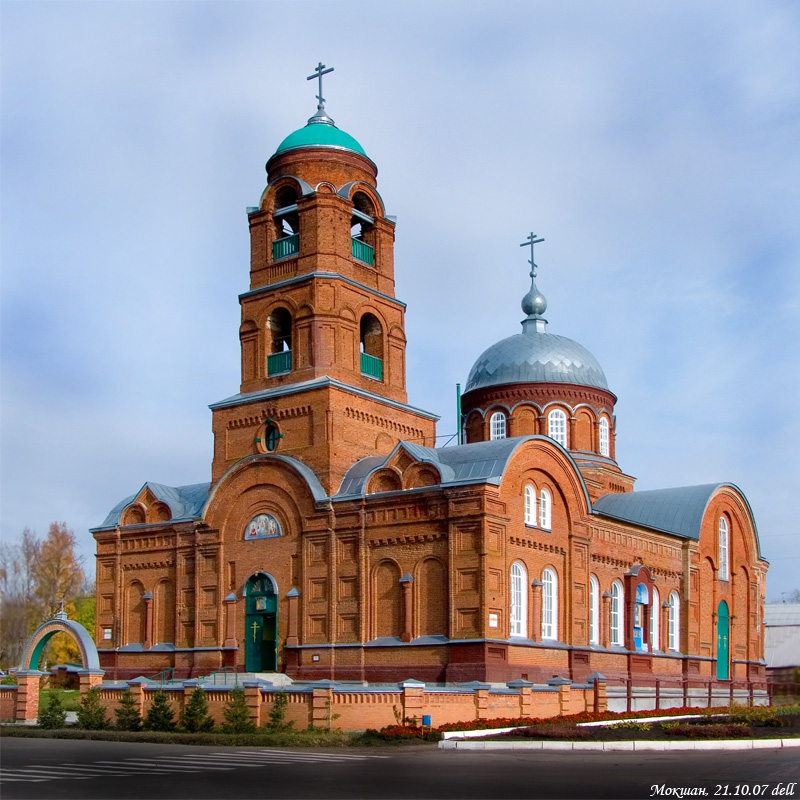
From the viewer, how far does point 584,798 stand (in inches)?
514

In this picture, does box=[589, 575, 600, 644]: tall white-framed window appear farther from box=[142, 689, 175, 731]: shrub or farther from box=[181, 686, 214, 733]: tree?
box=[142, 689, 175, 731]: shrub

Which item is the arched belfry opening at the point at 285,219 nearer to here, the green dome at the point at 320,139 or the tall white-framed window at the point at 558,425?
the green dome at the point at 320,139

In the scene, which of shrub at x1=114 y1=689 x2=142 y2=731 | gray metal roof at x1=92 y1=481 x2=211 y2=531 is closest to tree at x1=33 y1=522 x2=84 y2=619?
gray metal roof at x1=92 y1=481 x2=211 y2=531

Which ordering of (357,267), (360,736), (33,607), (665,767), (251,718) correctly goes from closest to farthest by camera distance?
1. (665,767)
2. (360,736)
3. (251,718)
4. (357,267)
5. (33,607)

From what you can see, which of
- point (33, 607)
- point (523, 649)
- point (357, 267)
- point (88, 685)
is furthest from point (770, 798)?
point (33, 607)

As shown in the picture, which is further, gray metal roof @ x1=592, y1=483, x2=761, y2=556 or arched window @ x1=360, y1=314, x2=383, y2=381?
gray metal roof @ x1=592, y1=483, x2=761, y2=556

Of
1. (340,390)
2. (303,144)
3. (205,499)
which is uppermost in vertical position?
(303,144)

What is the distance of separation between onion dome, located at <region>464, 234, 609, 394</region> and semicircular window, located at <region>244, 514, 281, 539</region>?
1305 centimetres

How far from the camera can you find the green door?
3919 cm

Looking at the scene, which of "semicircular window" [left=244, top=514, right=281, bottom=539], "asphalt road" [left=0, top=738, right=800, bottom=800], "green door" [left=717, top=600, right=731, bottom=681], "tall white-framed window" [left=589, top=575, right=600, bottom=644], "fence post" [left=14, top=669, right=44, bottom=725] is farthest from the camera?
"green door" [left=717, top=600, right=731, bottom=681]

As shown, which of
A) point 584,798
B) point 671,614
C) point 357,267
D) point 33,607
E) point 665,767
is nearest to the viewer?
point 584,798

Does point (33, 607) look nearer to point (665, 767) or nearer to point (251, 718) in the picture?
point (251, 718)

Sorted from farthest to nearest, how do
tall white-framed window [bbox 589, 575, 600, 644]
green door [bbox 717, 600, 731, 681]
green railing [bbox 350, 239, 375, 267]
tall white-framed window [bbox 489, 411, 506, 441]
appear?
tall white-framed window [bbox 489, 411, 506, 441], green door [bbox 717, 600, 731, 681], green railing [bbox 350, 239, 375, 267], tall white-framed window [bbox 589, 575, 600, 644]

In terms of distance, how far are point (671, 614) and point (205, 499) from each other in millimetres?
14976
